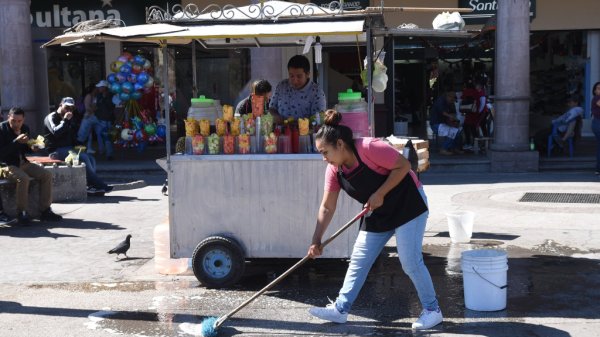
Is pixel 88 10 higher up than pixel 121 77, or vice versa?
pixel 88 10

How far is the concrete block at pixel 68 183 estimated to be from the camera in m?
12.3

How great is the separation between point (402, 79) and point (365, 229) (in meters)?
16.0

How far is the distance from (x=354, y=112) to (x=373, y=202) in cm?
209

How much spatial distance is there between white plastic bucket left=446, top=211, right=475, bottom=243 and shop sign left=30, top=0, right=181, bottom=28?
12026 mm

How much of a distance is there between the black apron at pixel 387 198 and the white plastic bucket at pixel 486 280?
85 cm

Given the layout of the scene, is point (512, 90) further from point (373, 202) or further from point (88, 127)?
point (373, 202)

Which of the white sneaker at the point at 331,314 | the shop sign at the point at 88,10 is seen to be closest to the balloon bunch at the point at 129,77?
the shop sign at the point at 88,10

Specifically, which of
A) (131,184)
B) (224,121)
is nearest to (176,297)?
(224,121)

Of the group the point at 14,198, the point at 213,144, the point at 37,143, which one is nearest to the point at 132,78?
the point at 37,143

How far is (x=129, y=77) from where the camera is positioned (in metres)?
16.2

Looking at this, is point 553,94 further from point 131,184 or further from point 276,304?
point 276,304

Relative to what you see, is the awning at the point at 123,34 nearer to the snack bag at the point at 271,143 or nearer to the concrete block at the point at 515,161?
the snack bag at the point at 271,143

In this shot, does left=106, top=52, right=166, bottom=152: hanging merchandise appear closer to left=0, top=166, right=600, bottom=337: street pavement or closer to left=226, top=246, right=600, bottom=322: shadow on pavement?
left=0, top=166, right=600, bottom=337: street pavement

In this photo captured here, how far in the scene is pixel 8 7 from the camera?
16.0 meters
